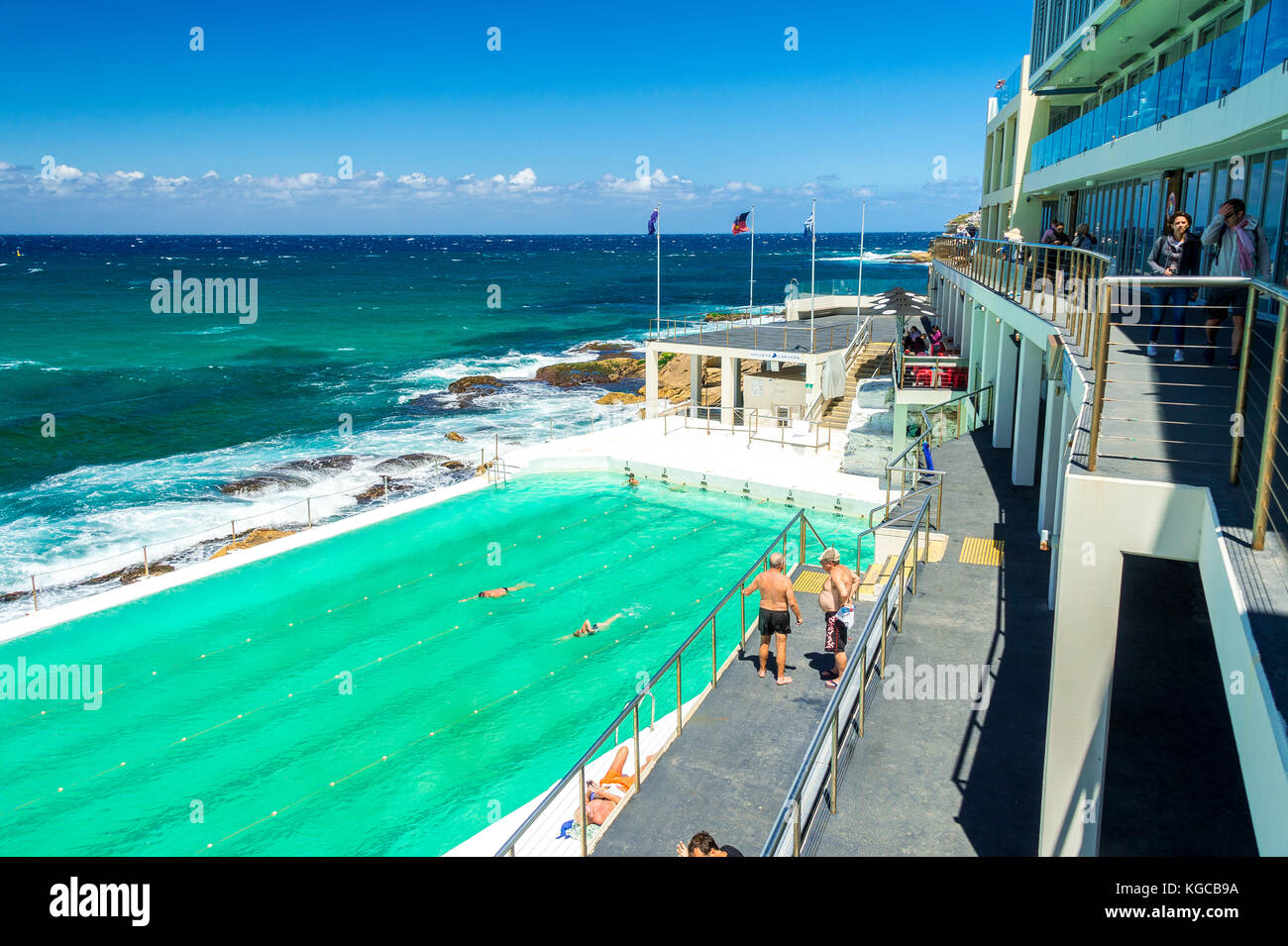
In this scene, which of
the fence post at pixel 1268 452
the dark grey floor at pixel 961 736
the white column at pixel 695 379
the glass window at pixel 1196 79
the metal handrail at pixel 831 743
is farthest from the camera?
the white column at pixel 695 379

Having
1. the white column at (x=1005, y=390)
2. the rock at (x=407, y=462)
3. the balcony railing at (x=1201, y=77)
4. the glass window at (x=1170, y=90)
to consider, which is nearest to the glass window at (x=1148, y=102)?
the balcony railing at (x=1201, y=77)

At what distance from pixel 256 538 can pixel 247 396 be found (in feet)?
90.2

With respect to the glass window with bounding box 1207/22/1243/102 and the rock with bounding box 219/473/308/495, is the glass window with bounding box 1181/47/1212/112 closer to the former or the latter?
the glass window with bounding box 1207/22/1243/102

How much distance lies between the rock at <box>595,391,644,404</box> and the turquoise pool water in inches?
725

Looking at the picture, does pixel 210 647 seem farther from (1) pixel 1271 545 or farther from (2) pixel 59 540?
(1) pixel 1271 545

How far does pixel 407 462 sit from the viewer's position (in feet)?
97.9

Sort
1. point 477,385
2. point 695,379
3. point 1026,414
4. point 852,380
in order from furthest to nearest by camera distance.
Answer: point 477,385, point 695,379, point 852,380, point 1026,414

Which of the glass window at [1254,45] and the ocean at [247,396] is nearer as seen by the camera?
the glass window at [1254,45]

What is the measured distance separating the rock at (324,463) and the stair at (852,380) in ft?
51.9

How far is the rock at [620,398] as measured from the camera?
40.1 m

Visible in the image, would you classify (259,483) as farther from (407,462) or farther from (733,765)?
(733,765)

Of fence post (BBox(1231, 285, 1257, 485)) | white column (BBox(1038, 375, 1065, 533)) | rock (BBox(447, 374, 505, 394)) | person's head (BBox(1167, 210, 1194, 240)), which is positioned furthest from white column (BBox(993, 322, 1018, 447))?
rock (BBox(447, 374, 505, 394))

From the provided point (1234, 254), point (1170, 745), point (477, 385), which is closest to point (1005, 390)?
point (1234, 254)

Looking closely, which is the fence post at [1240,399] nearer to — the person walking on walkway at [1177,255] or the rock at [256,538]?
the person walking on walkway at [1177,255]
